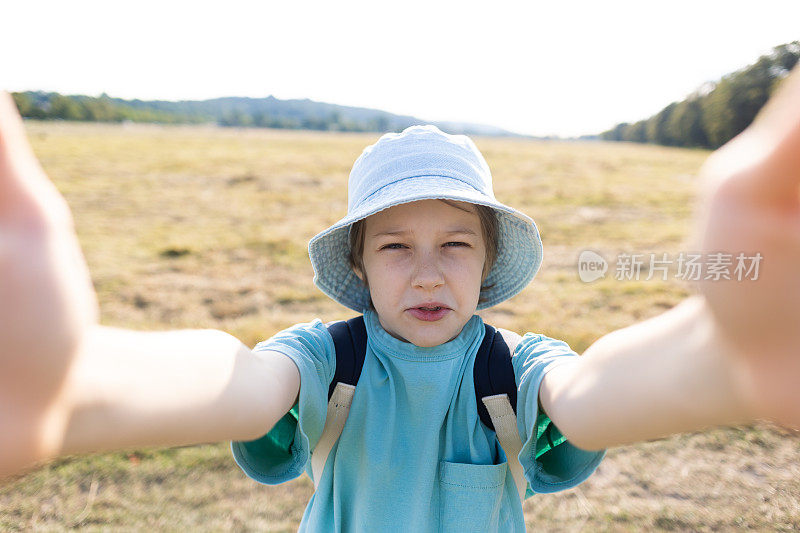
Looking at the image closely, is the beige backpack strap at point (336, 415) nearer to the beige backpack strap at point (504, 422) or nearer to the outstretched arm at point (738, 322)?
the beige backpack strap at point (504, 422)

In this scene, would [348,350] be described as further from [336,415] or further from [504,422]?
[504,422]

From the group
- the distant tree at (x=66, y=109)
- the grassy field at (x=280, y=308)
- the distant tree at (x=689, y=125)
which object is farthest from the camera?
the distant tree at (x=66, y=109)

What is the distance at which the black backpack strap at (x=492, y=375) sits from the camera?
1.18m

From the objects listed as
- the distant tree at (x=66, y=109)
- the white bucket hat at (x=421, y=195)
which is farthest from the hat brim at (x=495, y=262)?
the distant tree at (x=66, y=109)

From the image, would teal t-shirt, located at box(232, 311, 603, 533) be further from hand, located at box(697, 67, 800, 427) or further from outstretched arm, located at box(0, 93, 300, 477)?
hand, located at box(697, 67, 800, 427)

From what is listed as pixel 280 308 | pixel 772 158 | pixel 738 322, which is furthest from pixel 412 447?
pixel 280 308

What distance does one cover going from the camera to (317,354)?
116 centimetres

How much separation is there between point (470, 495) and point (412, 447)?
15 cm

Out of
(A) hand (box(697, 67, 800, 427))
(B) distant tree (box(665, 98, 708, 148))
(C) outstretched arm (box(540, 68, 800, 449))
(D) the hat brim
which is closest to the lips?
(D) the hat brim

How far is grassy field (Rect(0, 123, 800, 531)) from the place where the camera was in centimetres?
203

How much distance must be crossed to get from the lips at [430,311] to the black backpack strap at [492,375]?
0.13m

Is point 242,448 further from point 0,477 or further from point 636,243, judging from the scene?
point 636,243

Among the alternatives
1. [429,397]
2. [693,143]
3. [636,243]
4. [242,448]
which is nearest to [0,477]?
[242,448]

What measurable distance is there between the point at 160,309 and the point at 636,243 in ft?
14.8
